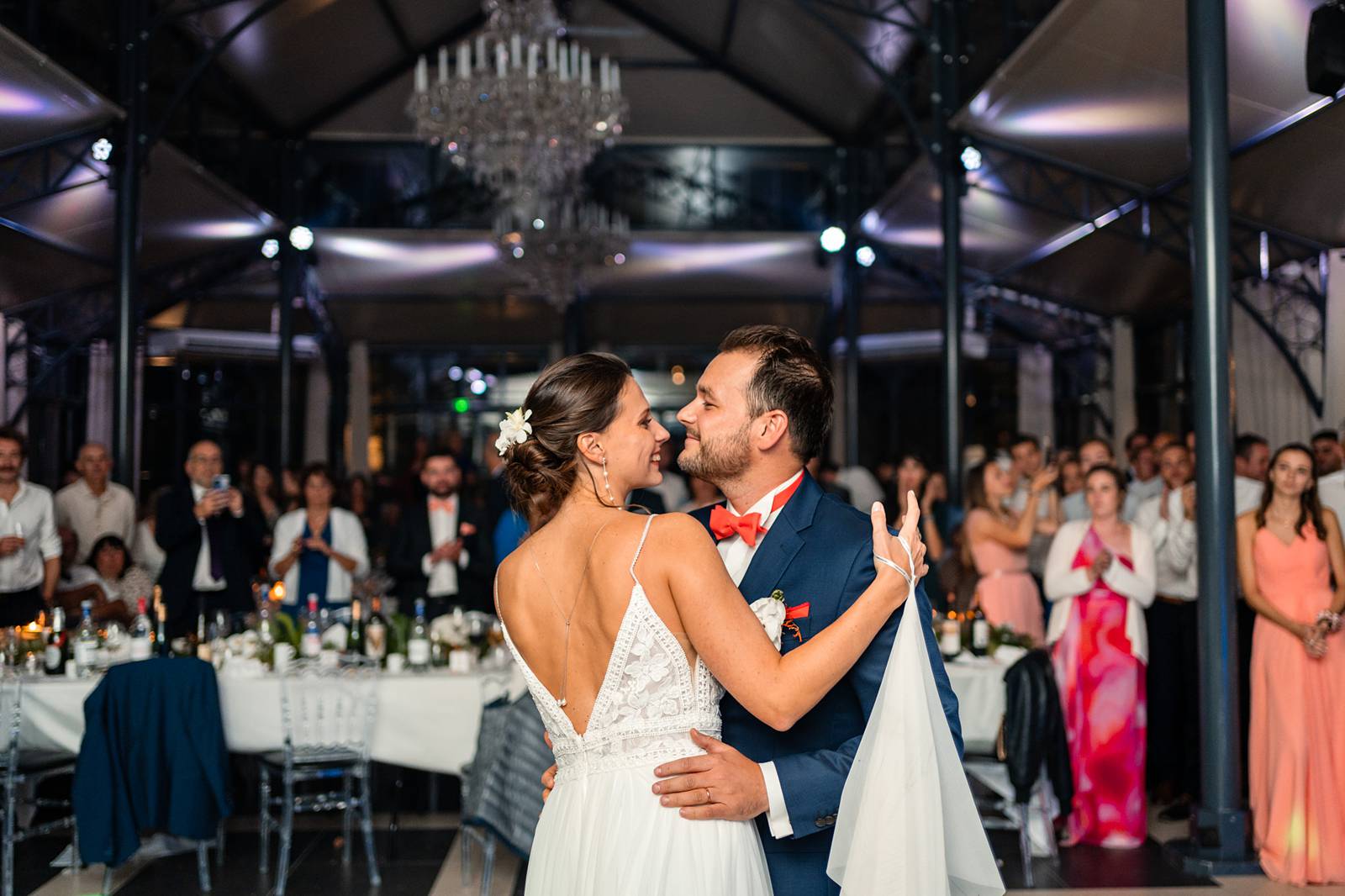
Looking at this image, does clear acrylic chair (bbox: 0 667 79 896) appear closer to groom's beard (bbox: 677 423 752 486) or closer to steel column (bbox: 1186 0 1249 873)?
groom's beard (bbox: 677 423 752 486)

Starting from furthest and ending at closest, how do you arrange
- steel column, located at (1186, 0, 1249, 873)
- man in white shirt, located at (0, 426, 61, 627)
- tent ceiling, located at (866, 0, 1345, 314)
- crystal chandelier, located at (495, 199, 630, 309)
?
1. crystal chandelier, located at (495, 199, 630, 309)
2. tent ceiling, located at (866, 0, 1345, 314)
3. man in white shirt, located at (0, 426, 61, 627)
4. steel column, located at (1186, 0, 1249, 873)

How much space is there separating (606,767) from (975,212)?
32.5 ft

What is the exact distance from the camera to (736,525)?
6.56ft

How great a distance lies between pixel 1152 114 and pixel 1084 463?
2352mm

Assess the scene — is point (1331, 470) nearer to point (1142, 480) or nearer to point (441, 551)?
point (1142, 480)

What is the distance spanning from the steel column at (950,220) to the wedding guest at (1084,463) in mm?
1006

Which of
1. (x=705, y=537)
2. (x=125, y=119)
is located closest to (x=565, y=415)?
(x=705, y=537)

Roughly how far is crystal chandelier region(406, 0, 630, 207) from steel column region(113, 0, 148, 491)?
1829 millimetres

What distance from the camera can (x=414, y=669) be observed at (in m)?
5.23

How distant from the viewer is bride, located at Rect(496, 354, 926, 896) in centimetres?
180

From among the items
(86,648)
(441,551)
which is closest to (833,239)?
(441,551)

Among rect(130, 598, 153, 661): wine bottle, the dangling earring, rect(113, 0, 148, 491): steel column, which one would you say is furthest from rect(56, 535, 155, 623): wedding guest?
the dangling earring

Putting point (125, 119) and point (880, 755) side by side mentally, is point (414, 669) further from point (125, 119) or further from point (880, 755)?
point (125, 119)

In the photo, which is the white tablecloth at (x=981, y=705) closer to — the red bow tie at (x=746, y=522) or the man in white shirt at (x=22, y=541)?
the red bow tie at (x=746, y=522)
